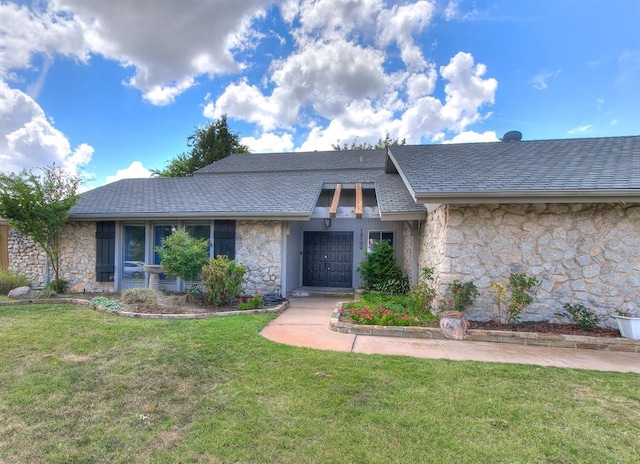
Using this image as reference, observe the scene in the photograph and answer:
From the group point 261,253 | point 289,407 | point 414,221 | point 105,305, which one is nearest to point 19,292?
point 105,305

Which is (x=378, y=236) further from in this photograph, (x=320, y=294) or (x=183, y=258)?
(x=183, y=258)

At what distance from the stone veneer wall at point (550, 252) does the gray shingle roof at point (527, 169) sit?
0.45 meters

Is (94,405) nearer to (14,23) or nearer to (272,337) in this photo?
(272,337)

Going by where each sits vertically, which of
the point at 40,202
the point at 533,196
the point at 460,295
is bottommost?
the point at 460,295

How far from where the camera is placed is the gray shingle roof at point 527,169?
519cm

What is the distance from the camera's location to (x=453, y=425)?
264 cm

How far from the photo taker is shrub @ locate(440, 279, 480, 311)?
557cm

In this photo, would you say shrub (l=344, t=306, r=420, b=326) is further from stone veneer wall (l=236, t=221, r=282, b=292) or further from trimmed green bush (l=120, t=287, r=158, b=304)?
trimmed green bush (l=120, t=287, r=158, b=304)

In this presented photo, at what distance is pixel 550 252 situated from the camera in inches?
217

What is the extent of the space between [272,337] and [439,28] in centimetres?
1150

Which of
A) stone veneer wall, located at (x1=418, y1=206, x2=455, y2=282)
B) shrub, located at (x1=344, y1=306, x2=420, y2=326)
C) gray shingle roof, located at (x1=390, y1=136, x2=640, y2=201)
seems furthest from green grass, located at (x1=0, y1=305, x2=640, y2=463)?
gray shingle roof, located at (x1=390, y1=136, x2=640, y2=201)

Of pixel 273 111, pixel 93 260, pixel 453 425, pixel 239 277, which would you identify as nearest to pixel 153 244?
pixel 93 260

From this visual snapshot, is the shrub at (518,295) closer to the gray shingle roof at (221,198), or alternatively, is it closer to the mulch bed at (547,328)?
the mulch bed at (547,328)

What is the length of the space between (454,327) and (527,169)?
3.81m
